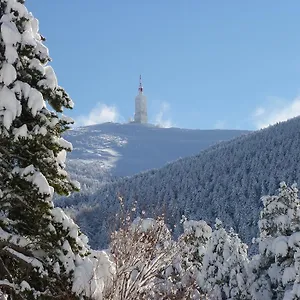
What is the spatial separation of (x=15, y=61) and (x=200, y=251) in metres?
18.9

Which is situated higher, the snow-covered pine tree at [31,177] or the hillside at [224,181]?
the hillside at [224,181]

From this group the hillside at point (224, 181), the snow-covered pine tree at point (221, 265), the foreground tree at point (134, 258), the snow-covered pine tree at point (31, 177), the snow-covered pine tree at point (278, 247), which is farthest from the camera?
the hillside at point (224, 181)

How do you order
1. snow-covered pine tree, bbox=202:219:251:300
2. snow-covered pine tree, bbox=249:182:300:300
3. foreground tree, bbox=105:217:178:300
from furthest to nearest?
snow-covered pine tree, bbox=202:219:251:300, snow-covered pine tree, bbox=249:182:300:300, foreground tree, bbox=105:217:178:300

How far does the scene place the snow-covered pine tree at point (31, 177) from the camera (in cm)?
727

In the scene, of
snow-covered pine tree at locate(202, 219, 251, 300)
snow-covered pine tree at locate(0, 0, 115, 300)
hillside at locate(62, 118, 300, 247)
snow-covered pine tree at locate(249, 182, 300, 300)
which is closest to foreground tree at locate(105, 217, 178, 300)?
snow-covered pine tree at locate(0, 0, 115, 300)

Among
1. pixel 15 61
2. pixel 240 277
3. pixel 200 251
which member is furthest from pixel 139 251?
pixel 200 251

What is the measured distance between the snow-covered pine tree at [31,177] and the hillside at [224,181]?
88.8 m

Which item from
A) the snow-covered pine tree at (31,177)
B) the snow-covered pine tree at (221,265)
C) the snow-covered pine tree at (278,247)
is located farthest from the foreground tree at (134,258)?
the snow-covered pine tree at (221,265)

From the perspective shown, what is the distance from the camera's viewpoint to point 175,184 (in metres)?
116

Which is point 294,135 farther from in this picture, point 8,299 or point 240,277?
point 8,299

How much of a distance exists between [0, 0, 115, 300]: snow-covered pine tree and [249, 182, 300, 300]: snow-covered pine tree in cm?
1005

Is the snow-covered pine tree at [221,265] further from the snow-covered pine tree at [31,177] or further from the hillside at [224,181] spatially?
the hillside at [224,181]

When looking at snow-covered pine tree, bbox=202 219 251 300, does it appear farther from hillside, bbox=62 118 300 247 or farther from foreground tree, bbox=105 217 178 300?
hillside, bbox=62 118 300 247

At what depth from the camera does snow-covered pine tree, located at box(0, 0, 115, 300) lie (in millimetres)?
7270
